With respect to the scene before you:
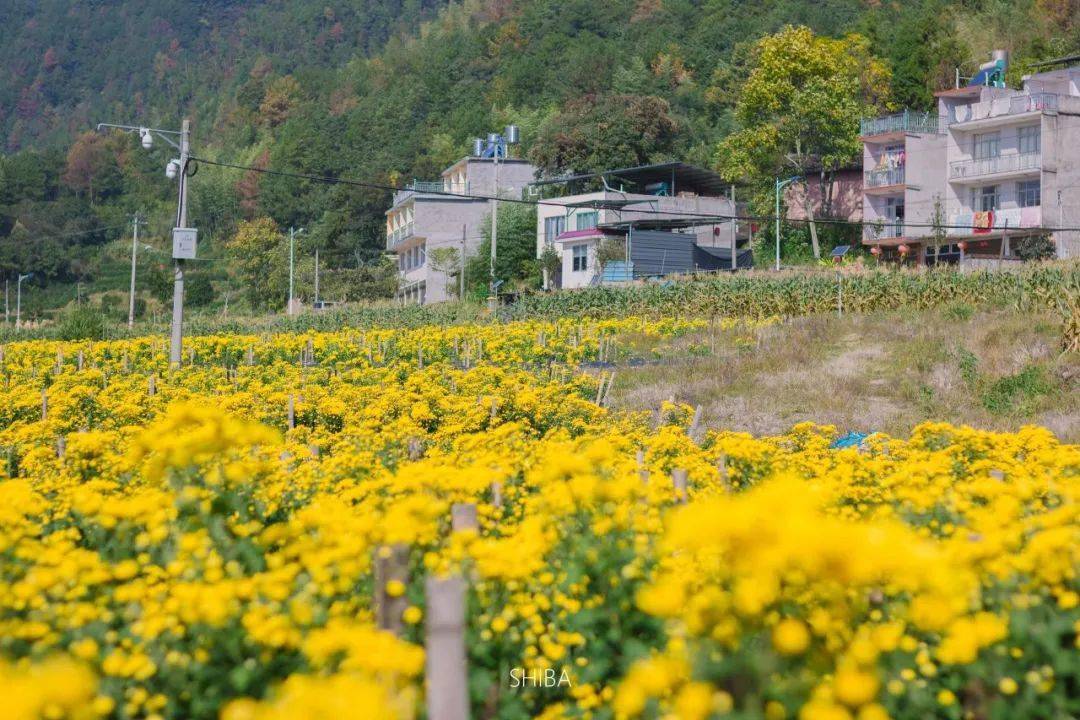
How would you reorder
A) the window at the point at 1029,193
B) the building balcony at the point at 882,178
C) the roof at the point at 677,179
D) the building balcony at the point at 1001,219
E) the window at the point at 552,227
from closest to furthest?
1. the building balcony at the point at 1001,219
2. the window at the point at 1029,193
3. the building balcony at the point at 882,178
4. the roof at the point at 677,179
5. the window at the point at 552,227

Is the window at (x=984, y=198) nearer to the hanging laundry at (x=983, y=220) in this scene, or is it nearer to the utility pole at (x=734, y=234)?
the hanging laundry at (x=983, y=220)

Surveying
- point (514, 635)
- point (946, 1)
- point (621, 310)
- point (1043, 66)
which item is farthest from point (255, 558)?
point (946, 1)

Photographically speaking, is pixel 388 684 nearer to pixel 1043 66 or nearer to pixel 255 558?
pixel 255 558

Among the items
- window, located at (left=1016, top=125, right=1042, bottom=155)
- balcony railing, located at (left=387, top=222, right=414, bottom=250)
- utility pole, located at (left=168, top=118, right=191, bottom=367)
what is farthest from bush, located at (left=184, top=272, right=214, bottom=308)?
utility pole, located at (left=168, top=118, right=191, bottom=367)

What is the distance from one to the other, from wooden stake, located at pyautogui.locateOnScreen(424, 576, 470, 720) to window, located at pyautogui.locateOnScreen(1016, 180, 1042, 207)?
48.2 m

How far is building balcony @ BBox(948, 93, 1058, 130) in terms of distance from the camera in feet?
152

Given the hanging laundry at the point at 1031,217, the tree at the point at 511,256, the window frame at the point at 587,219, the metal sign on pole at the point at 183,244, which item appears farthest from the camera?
the tree at the point at 511,256

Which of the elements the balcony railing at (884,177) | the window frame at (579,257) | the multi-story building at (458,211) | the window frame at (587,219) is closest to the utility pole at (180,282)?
the window frame at (587,219)

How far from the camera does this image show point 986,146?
4897 cm

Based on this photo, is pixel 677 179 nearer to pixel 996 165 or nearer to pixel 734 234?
pixel 734 234

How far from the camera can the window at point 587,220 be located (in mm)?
55094

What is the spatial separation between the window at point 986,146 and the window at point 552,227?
2014 cm

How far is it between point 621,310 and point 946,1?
48.8 meters

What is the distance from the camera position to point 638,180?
58.1 m
